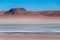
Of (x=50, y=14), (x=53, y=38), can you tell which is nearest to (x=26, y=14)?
(x=50, y=14)

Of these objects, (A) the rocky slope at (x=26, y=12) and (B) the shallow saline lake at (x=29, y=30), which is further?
(A) the rocky slope at (x=26, y=12)

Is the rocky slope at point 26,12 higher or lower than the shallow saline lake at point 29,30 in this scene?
higher

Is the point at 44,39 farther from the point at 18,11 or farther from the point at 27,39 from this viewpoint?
the point at 18,11

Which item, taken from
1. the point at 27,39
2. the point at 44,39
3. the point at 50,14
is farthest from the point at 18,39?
the point at 50,14

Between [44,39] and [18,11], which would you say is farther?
[18,11]

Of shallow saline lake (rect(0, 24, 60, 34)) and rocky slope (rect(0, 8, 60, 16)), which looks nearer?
shallow saline lake (rect(0, 24, 60, 34))

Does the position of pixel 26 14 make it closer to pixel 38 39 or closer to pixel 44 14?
pixel 44 14

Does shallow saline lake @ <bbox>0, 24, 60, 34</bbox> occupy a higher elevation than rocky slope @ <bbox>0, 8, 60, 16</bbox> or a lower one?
lower

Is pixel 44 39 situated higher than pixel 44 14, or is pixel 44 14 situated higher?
pixel 44 14

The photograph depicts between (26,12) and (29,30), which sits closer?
(29,30)

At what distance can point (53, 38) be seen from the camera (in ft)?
31.3

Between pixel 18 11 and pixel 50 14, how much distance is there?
27.5 feet

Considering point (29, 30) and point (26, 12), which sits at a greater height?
point (26, 12)

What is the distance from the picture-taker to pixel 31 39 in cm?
937
